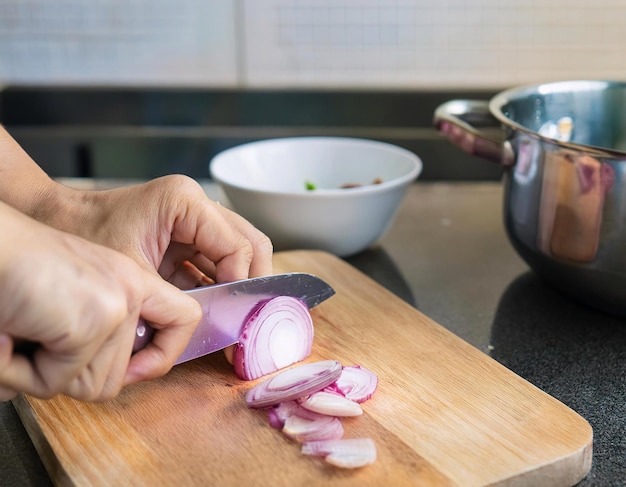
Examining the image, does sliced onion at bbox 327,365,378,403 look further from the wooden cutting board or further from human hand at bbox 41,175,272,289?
human hand at bbox 41,175,272,289

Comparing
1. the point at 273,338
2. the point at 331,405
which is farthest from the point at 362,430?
the point at 273,338

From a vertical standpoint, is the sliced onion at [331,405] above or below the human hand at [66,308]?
below

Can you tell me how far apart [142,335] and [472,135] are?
57 centimetres

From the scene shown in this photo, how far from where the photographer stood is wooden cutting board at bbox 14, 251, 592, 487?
72 cm

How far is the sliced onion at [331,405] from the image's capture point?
31.1 inches

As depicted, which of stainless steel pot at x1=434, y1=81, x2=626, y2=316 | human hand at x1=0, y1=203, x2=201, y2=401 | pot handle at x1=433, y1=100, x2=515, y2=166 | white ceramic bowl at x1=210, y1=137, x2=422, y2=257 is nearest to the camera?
human hand at x1=0, y1=203, x2=201, y2=401

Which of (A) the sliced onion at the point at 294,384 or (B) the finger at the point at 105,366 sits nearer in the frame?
(B) the finger at the point at 105,366

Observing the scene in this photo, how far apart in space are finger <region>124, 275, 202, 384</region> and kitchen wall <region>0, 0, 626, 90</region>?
106 centimetres

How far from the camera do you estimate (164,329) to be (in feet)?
2.53

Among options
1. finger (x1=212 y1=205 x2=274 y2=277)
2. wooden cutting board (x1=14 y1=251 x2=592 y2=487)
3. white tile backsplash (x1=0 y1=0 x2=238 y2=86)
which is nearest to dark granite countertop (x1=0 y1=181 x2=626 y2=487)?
wooden cutting board (x1=14 y1=251 x2=592 y2=487)

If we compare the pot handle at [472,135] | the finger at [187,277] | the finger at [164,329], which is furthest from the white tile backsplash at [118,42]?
the finger at [164,329]

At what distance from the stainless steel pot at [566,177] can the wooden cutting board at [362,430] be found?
180 millimetres

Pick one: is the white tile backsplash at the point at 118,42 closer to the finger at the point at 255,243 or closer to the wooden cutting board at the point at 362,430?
the finger at the point at 255,243

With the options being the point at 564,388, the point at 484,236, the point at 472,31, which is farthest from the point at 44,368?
the point at 472,31
